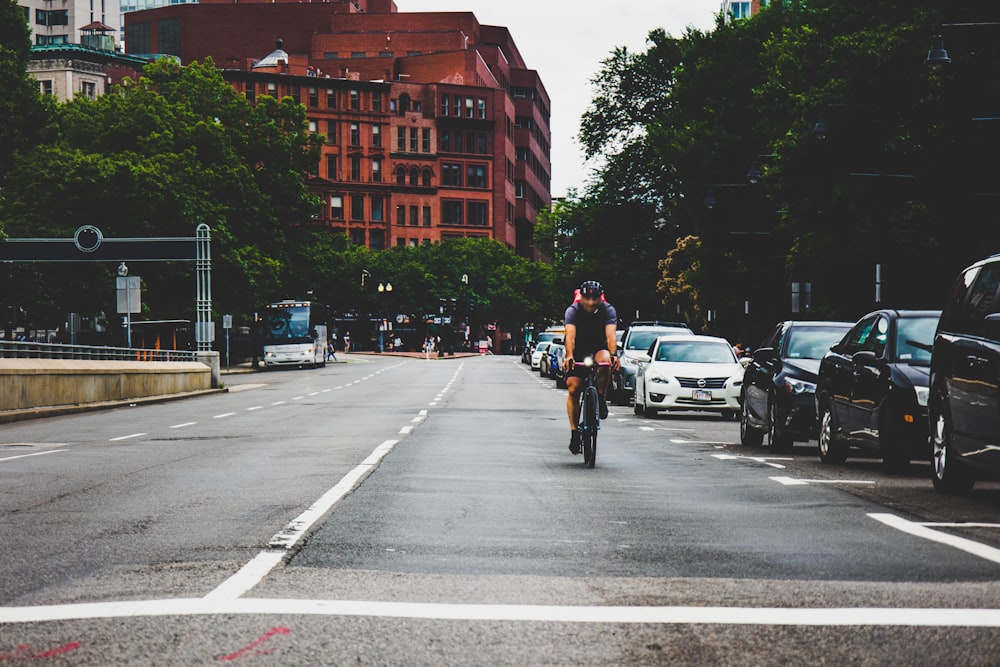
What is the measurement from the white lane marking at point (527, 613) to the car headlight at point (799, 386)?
10931mm

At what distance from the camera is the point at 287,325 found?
78000mm

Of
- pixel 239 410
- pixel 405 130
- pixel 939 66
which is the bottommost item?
pixel 239 410

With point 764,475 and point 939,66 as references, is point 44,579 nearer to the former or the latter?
point 764,475

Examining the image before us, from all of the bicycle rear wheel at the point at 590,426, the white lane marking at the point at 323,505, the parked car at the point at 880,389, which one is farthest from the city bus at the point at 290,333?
the bicycle rear wheel at the point at 590,426

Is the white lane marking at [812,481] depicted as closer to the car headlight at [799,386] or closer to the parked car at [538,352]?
the car headlight at [799,386]

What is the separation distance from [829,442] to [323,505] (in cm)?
668

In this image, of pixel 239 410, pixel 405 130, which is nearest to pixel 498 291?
pixel 405 130

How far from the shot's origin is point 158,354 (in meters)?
48.6

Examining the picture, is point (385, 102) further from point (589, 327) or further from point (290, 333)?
point (589, 327)

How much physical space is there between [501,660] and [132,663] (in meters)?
1.29

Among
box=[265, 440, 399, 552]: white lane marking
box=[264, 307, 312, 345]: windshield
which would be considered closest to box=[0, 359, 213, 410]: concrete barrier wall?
box=[265, 440, 399, 552]: white lane marking

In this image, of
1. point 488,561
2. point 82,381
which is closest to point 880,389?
point 488,561

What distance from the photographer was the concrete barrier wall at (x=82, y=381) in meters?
29.2

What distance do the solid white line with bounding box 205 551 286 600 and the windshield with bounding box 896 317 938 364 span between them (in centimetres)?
783
